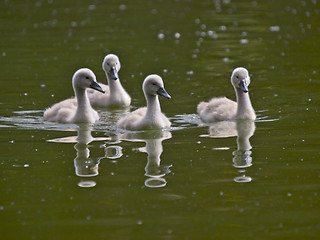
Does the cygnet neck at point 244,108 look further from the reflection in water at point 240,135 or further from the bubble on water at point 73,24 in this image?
the bubble on water at point 73,24

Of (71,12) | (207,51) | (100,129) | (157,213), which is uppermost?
(71,12)

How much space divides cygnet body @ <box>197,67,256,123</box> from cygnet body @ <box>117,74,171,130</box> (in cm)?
78

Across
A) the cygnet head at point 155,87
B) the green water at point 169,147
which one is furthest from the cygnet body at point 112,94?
the cygnet head at point 155,87

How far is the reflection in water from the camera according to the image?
884cm

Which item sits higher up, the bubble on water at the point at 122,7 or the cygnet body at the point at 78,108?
the bubble on water at the point at 122,7

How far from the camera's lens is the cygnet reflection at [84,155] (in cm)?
877

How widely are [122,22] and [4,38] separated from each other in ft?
12.5

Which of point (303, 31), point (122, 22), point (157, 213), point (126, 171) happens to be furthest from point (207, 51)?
point (157, 213)

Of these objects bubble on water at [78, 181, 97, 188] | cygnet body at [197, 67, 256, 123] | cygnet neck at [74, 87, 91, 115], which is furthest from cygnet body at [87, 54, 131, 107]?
bubble on water at [78, 181, 97, 188]

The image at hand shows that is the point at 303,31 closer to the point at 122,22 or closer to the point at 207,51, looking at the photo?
the point at 207,51

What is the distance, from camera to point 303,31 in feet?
64.4

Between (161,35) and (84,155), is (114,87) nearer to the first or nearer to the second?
(84,155)

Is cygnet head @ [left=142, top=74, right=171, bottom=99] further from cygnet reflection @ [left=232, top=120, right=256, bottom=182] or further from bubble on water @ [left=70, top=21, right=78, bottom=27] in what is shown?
bubble on water @ [left=70, top=21, right=78, bottom=27]

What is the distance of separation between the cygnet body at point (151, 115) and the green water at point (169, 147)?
184mm
